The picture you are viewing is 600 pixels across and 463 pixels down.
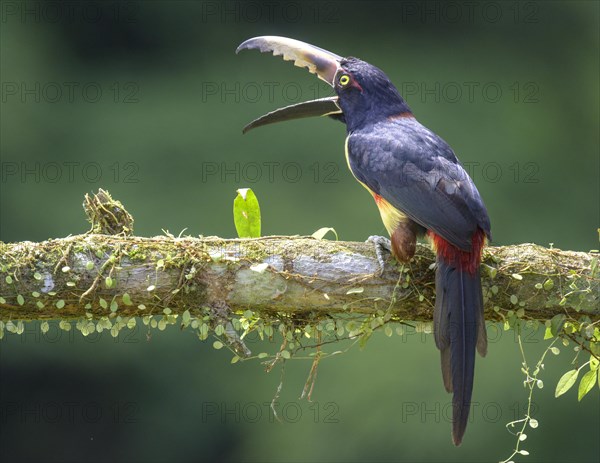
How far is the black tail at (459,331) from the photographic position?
3164 millimetres

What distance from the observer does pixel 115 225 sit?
3.44 metres

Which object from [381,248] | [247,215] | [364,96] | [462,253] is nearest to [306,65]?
[364,96]

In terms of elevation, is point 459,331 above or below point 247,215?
below

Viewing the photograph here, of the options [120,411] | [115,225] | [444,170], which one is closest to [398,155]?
[444,170]

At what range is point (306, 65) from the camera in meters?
4.05

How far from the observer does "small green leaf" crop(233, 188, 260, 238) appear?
370 cm

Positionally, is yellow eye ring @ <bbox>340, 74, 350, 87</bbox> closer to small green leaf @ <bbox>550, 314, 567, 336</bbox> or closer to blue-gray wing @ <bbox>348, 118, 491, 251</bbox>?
blue-gray wing @ <bbox>348, 118, 491, 251</bbox>

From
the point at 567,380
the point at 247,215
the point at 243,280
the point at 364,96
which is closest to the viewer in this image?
the point at 243,280

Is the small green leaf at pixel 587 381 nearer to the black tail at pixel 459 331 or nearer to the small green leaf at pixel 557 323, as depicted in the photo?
the small green leaf at pixel 557 323

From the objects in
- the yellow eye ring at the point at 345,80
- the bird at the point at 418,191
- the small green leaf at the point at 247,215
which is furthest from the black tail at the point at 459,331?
the yellow eye ring at the point at 345,80

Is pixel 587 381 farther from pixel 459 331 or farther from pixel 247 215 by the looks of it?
pixel 247 215

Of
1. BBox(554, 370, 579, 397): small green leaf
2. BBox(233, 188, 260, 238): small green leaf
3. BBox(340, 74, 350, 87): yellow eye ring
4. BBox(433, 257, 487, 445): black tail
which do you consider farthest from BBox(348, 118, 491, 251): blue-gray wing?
BBox(554, 370, 579, 397): small green leaf

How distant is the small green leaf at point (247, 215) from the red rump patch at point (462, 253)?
669 millimetres

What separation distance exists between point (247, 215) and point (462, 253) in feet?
2.69
